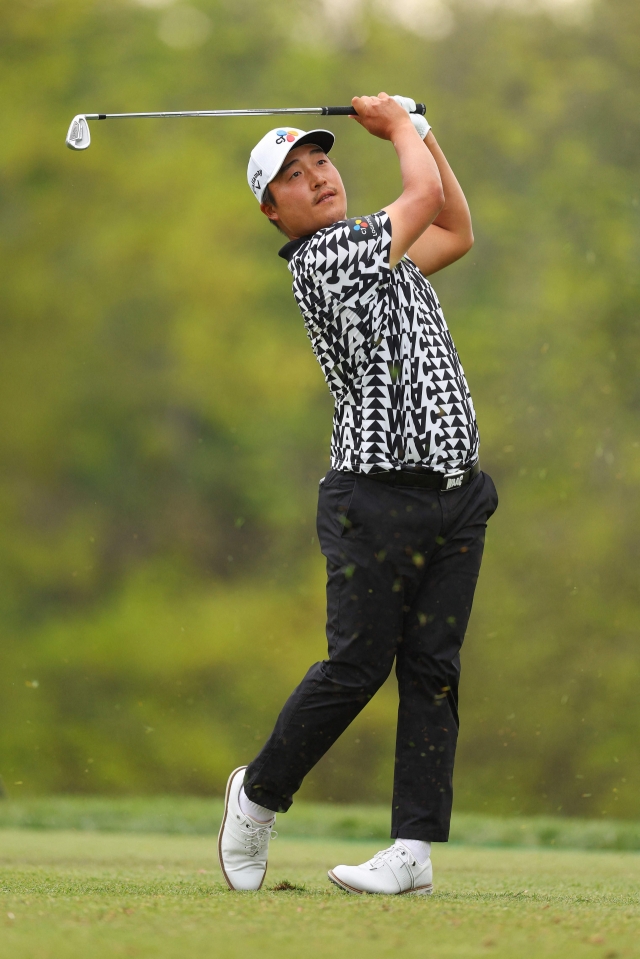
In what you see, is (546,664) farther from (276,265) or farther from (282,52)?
(282,52)

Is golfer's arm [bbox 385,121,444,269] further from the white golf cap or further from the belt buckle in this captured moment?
the belt buckle

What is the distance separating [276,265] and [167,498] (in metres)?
1.95

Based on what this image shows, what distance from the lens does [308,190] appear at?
7.78ft

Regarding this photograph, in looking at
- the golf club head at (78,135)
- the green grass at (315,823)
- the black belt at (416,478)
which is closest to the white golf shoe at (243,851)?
the black belt at (416,478)

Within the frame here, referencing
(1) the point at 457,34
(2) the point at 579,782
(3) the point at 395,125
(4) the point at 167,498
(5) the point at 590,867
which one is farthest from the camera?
(1) the point at 457,34

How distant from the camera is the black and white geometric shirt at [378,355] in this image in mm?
2197

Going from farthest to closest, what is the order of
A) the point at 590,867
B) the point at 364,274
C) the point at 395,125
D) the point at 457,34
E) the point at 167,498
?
the point at 457,34 → the point at 167,498 → the point at 590,867 → the point at 395,125 → the point at 364,274

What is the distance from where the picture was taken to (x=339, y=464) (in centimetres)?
231

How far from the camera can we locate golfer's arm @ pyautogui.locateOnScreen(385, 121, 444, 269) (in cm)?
221

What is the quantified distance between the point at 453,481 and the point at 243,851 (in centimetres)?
79

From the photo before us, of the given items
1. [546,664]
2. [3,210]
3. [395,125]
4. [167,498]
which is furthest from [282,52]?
[395,125]

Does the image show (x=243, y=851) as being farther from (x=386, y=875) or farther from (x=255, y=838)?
(x=386, y=875)

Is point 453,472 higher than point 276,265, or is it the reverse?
point 276,265

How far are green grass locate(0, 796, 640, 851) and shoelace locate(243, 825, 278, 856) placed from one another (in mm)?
2215
